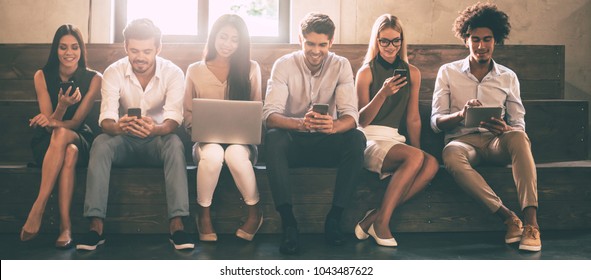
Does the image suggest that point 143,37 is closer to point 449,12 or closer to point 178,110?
point 178,110

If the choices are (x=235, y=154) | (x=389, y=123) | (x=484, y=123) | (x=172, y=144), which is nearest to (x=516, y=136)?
(x=484, y=123)

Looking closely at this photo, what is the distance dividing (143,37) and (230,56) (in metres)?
0.44

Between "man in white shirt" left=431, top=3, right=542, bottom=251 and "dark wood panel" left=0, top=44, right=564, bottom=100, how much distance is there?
0.69 meters

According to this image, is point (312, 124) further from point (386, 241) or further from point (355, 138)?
point (386, 241)

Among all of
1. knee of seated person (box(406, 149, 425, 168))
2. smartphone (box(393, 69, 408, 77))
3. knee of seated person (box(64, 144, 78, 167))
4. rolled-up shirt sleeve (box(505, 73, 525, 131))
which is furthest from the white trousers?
rolled-up shirt sleeve (box(505, 73, 525, 131))

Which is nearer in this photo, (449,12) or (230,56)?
(230,56)

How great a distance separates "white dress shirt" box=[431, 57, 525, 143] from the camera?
10.3 feet

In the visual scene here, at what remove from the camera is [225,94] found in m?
3.03

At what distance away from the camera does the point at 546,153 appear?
134 inches

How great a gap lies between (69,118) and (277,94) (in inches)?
42.3

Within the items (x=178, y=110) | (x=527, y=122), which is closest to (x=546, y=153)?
(x=527, y=122)

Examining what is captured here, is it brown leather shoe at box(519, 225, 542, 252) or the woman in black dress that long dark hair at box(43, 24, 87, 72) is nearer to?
the woman in black dress

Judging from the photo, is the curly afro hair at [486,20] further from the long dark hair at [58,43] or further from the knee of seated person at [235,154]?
the long dark hair at [58,43]

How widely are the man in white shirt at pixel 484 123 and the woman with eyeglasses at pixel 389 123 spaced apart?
0.17 m
